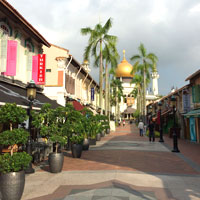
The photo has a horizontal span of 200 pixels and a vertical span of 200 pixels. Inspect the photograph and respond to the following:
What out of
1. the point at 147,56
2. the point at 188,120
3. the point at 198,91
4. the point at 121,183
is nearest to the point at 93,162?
the point at 121,183

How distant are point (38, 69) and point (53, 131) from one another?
749 centimetres

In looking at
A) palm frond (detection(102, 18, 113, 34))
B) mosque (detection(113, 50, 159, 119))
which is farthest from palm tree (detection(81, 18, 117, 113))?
mosque (detection(113, 50, 159, 119))

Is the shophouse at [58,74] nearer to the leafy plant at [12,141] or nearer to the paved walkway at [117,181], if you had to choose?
the paved walkway at [117,181]

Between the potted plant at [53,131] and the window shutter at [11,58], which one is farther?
the window shutter at [11,58]

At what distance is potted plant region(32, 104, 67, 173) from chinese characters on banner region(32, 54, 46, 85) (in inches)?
245

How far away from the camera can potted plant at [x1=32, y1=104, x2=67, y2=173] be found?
7.98 meters

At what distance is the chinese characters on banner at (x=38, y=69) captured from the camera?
14.4 metres

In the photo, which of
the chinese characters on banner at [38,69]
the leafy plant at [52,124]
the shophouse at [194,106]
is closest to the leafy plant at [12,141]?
the leafy plant at [52,124]

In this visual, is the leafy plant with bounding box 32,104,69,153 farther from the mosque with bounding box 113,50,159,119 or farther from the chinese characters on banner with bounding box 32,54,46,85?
the mosque with bounding box 113,50,159,119

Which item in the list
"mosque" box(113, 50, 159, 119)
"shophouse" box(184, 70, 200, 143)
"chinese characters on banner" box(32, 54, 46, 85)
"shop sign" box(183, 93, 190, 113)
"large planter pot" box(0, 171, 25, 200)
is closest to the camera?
"large planter pot" box(0, 171, 25, 200)

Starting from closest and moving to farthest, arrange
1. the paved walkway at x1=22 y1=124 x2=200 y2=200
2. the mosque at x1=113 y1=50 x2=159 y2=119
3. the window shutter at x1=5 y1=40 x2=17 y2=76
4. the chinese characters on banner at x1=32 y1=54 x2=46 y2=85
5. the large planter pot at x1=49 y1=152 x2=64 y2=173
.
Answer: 1. the paved walkway at x1=22 y1=124 x2=200 y2=200
2. the large planter pot at x1=49 y1=152 x2=64 y2=173
3. the window shutter at x1=5 y1=40 x2=17 y2=76
4. the chinese characters on banner at x1=32 y1=54 x2=46 y2=85
5. the mosque at x1=113 y1=50 x2=159 y2=119

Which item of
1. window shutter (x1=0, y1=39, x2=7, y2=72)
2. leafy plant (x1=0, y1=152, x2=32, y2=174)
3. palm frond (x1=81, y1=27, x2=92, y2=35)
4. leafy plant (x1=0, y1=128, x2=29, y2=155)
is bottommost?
leafy plant (x1=0, y1=152, x2=32, y2=174)

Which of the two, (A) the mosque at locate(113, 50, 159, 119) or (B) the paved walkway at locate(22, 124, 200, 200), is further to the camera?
(A) the mosque at locate(113, 50, 159, 119)

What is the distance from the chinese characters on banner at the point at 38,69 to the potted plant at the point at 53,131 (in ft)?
20.4
